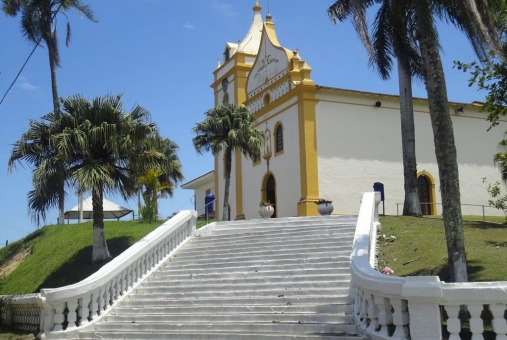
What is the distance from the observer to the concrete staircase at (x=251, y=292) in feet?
32.5

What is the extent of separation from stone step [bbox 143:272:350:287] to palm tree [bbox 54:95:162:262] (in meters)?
3.52

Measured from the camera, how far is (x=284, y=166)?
28.4 metres

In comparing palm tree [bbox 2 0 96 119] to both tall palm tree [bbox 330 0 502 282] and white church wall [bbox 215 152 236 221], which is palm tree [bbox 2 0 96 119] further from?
tall palm tree [bbox 330 0 502 282]

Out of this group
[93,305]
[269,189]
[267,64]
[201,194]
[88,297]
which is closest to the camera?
[88,297]

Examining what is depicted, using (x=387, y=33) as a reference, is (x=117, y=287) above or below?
below

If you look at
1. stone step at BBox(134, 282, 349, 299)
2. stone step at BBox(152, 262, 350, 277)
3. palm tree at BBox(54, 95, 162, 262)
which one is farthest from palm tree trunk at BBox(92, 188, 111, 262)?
stone step at BBox(134, 282, 349, 299)

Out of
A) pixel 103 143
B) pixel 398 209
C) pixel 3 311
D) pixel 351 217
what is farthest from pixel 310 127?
pixel 3 311

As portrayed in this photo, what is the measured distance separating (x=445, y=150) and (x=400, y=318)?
363 cm

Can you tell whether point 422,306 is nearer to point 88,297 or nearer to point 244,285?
point 244,285

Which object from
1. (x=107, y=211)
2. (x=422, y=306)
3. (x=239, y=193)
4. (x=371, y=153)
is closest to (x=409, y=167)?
(x=371, y=153)

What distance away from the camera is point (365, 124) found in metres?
28.0

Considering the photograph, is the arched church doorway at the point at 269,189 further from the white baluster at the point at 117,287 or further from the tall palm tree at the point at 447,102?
the tall palm tree at the point at 447,102

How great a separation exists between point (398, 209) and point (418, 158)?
3025 millimetres

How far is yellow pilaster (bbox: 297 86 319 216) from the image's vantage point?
26281 millimetres
